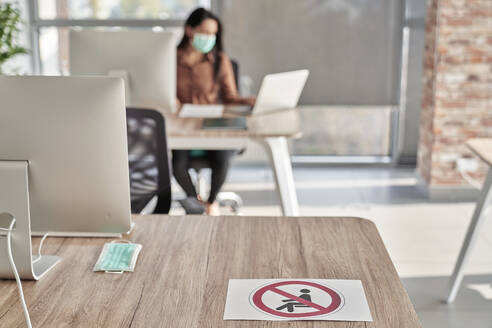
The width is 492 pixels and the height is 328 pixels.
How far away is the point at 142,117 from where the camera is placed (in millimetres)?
2592

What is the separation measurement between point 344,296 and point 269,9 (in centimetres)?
373

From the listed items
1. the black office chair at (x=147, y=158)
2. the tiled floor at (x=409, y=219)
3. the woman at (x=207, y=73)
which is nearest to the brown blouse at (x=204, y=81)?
the woman at (x=207, y=73)

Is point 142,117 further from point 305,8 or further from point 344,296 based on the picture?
point 305,8

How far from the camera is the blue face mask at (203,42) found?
12.2 ft

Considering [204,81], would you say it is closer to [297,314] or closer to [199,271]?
[199,271]

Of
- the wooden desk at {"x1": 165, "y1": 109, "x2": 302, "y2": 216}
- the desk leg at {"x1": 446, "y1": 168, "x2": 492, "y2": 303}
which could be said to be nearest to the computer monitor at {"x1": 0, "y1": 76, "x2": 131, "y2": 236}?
the wooden desk at {"x1": 165, "y1": 109, "x2": 302, "y2": 216}

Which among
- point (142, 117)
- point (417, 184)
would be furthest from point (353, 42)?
point (142, 117)

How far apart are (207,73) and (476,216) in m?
1.83

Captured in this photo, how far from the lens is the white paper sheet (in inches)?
53.2

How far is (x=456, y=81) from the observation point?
165 inches

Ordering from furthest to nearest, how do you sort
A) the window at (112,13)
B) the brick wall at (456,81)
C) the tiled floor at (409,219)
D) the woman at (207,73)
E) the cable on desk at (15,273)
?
the window at (112,13), the brick wall at (456,81), the woman at (207,73), the tiled floor at (409,219), the cable on desk at (15,273)

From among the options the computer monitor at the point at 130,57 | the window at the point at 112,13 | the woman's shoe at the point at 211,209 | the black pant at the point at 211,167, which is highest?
the window at the point at 112,13

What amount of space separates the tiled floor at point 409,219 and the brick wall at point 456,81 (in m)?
0.35

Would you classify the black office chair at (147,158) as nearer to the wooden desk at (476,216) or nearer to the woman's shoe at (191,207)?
the woman's shoe at (191,207)
